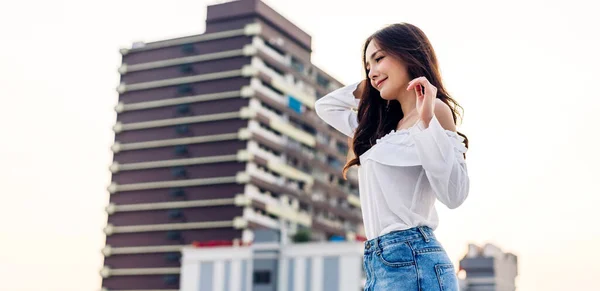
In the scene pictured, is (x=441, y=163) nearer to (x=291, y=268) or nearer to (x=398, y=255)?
(x=398, y=255)

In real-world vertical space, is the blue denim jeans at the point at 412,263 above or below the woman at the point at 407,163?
below

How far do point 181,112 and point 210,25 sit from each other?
28.9 ft

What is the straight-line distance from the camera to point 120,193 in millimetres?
84375

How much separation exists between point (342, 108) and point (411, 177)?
629mm

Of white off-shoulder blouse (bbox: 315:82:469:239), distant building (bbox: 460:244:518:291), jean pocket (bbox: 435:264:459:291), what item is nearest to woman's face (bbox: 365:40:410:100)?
white off-shoulder blouse (bbox: 315:82:469:239)

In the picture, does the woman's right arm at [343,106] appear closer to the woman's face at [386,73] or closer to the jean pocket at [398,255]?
the woman's face at [386,73]

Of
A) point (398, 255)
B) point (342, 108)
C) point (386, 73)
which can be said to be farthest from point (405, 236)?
point (342, 108)

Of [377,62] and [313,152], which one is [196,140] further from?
[377,62]

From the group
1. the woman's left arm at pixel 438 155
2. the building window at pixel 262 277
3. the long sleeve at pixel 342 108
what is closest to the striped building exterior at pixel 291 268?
the building window at pixel 262 277

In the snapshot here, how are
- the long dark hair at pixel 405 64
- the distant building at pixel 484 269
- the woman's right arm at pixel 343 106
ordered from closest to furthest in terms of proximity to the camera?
the long dark hair at pixel 405 64 → the woman's right arm at pixel 343 106 → the distant building at pixel 484 269

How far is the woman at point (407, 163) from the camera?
2699 mm

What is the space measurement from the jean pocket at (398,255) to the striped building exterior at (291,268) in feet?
196

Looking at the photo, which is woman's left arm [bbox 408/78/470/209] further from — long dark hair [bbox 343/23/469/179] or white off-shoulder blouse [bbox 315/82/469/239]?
long dark hair [bbox 343/23/469/179]

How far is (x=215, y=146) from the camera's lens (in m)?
79.0
